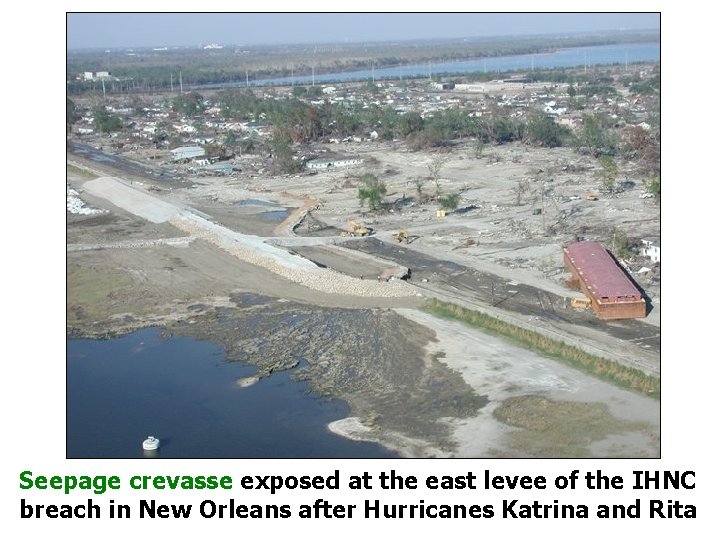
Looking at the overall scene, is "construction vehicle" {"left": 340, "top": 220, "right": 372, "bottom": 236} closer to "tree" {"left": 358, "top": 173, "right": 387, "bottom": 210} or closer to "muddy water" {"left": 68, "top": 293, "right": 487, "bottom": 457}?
"tree" {"left": 358, "top": 173, "right": 387, "bottom": 210}

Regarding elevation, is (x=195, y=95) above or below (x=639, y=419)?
above

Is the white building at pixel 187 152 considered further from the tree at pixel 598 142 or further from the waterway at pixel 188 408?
the waterway at pixel 188 408

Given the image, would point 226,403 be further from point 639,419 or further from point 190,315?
point 639,419

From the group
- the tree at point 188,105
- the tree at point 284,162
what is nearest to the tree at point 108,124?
the tree at point 188,105

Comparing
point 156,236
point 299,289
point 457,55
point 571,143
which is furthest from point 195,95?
point 457,55

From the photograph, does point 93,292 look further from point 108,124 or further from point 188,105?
point 188,105

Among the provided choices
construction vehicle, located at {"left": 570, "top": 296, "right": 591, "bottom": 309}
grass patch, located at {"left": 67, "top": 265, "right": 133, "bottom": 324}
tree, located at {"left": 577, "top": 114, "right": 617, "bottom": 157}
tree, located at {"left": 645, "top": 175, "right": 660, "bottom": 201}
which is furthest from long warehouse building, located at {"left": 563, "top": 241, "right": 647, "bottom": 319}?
tree, located at {"left": 577, "top": 114, "right": 617, "bottom": 157}

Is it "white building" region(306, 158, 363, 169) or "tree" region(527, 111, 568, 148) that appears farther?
"tree" region(527, 111, 568, 148)
